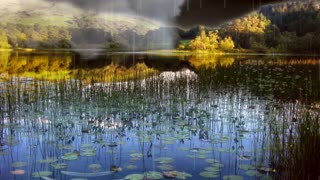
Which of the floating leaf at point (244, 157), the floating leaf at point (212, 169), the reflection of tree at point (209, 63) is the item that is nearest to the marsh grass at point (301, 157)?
the floating leaf at point (244, 157)

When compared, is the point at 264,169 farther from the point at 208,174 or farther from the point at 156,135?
the point at 156,135

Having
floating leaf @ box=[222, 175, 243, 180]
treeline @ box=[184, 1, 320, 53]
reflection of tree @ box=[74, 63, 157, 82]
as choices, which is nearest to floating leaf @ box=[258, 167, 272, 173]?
floating leaf @ box=[222, 175, 243, 180]

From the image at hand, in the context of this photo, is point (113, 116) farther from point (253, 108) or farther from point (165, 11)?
point (165, 11)

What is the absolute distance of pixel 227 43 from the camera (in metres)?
38.5

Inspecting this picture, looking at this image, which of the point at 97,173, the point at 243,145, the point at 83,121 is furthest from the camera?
the point at 83,121

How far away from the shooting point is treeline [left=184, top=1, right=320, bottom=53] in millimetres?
34594

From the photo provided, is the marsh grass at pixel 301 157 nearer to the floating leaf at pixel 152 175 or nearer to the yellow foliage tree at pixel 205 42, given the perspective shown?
the floating leaf at pixel 152 175

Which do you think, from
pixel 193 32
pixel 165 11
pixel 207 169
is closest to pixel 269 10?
pixel 193 32

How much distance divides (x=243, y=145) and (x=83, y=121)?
2150 mm

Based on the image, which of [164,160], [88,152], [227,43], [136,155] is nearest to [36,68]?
[88,152]

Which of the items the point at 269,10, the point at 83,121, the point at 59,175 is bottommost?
the point at 59,175

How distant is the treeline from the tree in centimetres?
33

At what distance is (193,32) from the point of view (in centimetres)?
4209

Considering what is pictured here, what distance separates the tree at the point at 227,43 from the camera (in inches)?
1497
